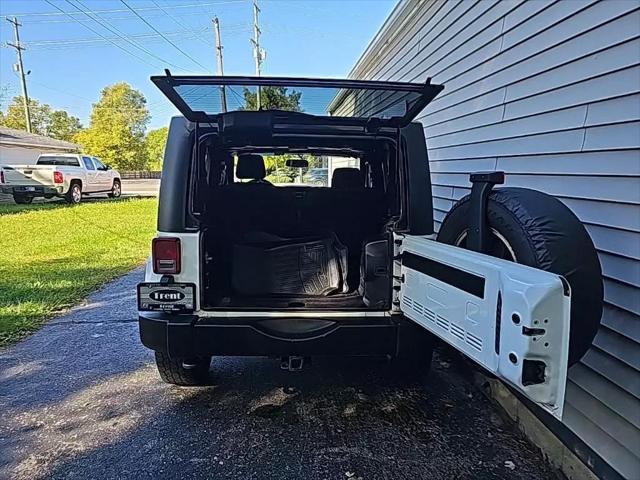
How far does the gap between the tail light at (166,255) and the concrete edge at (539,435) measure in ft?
6.85

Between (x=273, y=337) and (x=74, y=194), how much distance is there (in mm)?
16087

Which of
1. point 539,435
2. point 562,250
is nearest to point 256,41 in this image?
point 539,435

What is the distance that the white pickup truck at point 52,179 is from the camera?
1513cm

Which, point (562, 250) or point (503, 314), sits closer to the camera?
point (503, 314)

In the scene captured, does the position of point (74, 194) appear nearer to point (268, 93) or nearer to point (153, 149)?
point (268, 93)

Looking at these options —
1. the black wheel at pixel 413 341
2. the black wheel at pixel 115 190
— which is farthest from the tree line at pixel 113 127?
the black wheel at pixel 413 341

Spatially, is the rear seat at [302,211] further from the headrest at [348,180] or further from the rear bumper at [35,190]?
the rear bumper at [35,190]

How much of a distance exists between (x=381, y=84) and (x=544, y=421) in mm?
1953

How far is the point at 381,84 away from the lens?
8.49ft

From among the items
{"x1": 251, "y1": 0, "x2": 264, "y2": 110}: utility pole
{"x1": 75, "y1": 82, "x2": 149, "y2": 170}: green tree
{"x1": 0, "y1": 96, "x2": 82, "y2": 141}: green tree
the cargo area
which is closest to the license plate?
the cargo area

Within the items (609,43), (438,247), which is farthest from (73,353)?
(609,43)

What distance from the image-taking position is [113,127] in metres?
46.4

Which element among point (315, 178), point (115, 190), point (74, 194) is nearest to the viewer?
point (315, 178)

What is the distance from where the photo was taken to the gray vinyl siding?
6.82ft
